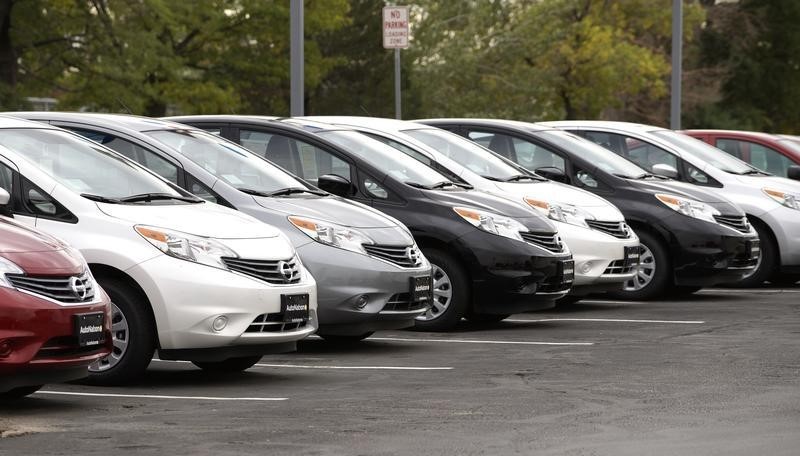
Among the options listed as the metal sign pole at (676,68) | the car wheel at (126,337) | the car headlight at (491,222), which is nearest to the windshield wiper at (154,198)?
the car wheel at (126,337)

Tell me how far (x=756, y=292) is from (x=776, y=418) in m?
9.45

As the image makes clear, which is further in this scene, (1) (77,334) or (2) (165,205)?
(2) (165,205)

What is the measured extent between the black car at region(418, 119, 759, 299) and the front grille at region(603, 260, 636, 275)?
4.29 ft

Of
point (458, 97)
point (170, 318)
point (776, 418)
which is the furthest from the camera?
point (458, 97)

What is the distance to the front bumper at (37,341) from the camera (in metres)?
8.17

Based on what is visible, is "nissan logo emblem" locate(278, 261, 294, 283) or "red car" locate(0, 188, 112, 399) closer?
"red car" locate(0, 188, 112, 399)

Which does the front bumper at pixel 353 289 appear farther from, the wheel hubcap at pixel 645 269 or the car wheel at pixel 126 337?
the wheel hubcap at pixel 645 269

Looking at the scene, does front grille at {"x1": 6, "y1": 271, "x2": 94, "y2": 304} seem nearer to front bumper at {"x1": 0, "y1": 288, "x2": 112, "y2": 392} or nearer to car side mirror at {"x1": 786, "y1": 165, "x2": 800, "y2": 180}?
front bumper at {"x1": 0, "y1": 288, "x2": 112, "y2": 392}

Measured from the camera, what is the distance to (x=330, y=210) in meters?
11.6

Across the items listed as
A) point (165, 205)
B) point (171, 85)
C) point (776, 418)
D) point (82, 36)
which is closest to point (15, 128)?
point (165, 205)

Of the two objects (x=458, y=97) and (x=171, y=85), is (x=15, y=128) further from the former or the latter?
(x=458, y=97)

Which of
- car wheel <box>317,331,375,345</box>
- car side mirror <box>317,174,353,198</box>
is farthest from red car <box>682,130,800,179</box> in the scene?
car wheel <box>317,331,375,345</box>

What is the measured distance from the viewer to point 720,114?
194 ft

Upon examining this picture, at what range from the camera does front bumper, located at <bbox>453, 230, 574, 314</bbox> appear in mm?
12969
